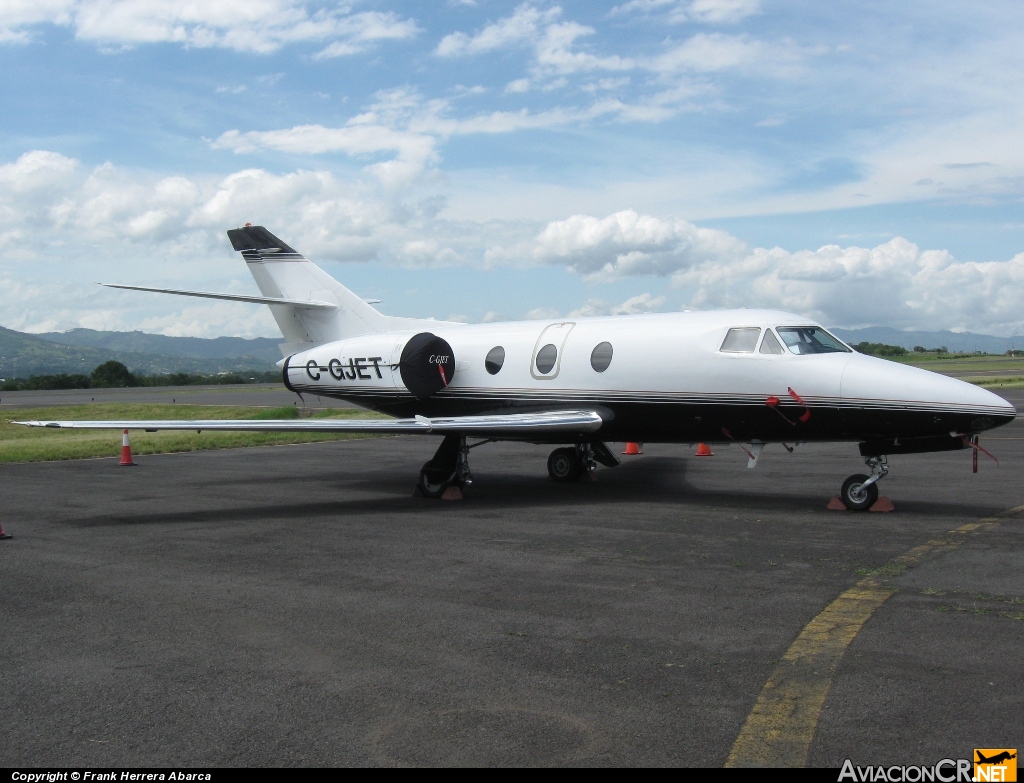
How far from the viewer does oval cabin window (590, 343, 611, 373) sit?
14.2m

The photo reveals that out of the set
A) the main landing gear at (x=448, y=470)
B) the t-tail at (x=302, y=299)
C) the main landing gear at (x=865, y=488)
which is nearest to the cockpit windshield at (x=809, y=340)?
the main landing gear at (x=865, y=488)

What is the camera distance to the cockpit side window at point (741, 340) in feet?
42.1

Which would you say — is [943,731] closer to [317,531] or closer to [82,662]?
[82,662]

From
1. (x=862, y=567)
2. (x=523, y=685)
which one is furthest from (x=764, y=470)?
(x=523, y=685)

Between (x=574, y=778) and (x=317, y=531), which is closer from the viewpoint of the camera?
(x=574, y=778)

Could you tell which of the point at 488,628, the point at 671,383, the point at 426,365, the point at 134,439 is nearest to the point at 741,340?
the point at 671,383

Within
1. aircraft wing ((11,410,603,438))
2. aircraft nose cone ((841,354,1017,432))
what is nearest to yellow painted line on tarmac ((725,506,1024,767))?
aircraft nose cone ((841,354,1017,432))

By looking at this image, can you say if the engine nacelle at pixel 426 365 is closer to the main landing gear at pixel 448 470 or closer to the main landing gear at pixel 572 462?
the main landing gear at pixel 448 470

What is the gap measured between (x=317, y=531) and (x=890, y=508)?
733 cm

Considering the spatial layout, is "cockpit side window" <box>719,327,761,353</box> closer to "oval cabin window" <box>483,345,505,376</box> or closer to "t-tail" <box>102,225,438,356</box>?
"oval cabin window" <box>483,345,505,376</box>

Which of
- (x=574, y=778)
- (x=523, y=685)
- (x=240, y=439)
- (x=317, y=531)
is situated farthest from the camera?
(x=240, y=439)

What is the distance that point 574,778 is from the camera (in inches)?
173

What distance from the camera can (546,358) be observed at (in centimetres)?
1503

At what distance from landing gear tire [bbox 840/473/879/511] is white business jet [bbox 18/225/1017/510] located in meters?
0.02
